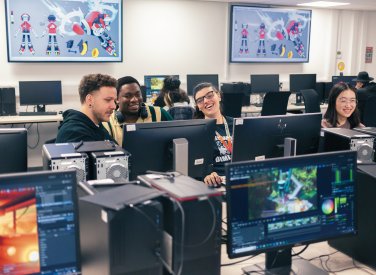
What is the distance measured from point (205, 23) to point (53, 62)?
260 centimetres

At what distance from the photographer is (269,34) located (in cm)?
777

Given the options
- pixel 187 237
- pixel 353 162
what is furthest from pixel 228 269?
pixel 353 162

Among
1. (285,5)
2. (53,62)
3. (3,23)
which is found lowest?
(53,62)

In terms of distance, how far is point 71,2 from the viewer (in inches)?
240

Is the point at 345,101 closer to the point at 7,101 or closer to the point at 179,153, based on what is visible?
the point at 179,153

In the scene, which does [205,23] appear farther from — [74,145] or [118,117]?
[74,145]

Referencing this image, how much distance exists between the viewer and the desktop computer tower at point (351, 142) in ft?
8.02

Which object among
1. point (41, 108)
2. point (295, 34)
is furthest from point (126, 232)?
point (295, 34)

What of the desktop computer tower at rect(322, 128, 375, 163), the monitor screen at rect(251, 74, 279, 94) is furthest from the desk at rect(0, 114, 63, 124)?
the desktop computer tower at rect(322, 128, 375, 163)

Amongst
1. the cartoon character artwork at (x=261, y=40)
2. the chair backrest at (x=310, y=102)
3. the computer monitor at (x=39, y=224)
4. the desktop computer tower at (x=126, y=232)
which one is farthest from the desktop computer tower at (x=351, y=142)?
the cartoon character artwork at (x=261, y=40)

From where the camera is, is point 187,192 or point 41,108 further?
point 41,108

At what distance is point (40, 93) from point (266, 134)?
14.5 ft

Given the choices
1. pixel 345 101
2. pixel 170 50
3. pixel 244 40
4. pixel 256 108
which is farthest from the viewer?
pixel 244 40

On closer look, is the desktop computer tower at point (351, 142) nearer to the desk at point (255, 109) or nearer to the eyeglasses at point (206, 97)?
the eyeglasses at point (206, 97)
